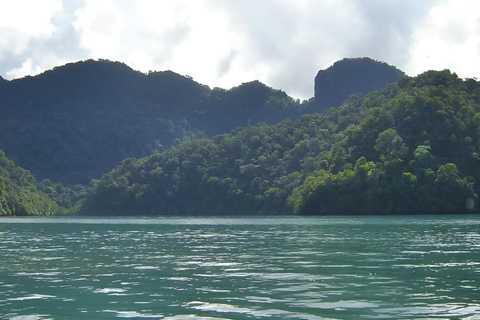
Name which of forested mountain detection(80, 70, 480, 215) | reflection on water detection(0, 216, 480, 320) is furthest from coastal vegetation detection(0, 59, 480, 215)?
reflection on water detection(0, 216, 480, 320)

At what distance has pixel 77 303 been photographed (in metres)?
14.9

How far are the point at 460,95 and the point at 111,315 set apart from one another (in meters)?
151

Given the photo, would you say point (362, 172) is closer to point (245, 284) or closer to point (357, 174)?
point (357, 174)

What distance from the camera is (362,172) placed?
131 metres

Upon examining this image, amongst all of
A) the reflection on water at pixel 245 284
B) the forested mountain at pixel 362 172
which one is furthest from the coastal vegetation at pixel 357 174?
the reflection on water at pixel 245 284

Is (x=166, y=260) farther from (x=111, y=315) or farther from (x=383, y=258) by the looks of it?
(x=111, y=315)

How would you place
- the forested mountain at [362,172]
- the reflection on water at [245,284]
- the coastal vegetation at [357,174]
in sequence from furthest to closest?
the coastal vegetation at [357,174] → the forested mountain at [362,172] → the reflection on water at [245,284]

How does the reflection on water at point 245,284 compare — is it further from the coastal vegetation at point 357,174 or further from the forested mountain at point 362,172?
the coastal vegetation at point 357,174

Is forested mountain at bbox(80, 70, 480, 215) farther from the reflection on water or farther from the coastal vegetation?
the reflection on water

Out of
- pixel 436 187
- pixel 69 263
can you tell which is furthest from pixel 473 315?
pixel 436 187

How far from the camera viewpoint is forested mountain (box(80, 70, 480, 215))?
123 meters

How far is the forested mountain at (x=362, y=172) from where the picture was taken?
12275 centimetres

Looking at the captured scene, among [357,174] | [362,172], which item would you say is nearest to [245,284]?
Answer: [362,172]

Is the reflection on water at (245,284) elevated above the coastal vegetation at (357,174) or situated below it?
below
